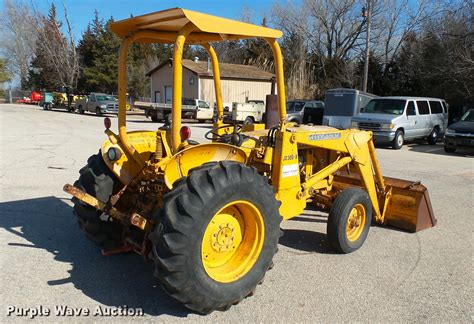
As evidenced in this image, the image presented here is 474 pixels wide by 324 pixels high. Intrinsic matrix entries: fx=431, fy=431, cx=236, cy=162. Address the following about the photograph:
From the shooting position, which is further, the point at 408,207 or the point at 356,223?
the point at 408,207

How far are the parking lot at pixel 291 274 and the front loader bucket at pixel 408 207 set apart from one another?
14 cm

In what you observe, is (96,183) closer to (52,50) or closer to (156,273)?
(156,273)

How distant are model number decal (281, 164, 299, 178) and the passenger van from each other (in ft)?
40.7

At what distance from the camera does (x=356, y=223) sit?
529 centimetres

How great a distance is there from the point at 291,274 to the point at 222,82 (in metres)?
32.3

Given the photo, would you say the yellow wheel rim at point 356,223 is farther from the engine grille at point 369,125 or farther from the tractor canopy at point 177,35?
the engine grille at point 369,125

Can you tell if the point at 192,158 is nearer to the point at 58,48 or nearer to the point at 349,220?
the point at 349,220

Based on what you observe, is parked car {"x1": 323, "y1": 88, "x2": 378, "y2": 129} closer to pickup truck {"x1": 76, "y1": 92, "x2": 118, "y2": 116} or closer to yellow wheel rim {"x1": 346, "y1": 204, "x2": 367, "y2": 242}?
yellow wheel rim {"x1": 346, "y1": 204, "x2": 367, "y2": 242}

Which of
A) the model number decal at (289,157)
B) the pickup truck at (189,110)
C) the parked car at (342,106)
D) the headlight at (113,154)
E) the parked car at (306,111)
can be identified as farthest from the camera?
the pickup truck at (189,110)

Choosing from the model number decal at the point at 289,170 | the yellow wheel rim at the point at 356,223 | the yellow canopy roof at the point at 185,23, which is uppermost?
the yellow canopy roof at the point at 185,23

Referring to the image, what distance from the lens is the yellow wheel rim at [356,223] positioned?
17.1 feet

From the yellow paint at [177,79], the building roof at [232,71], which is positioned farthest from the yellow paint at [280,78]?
the building roof at [232,71]

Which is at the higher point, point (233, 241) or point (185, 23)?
point (185, 23)

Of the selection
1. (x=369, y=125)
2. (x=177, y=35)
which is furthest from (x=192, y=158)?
(x=369, y=125)
